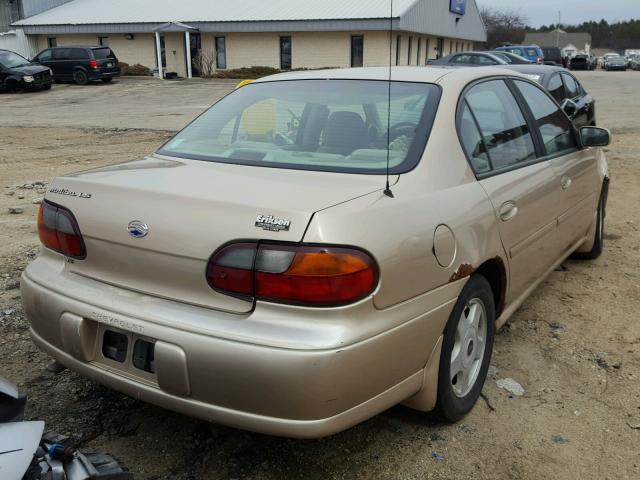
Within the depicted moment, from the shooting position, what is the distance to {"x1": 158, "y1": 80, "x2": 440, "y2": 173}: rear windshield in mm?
2758

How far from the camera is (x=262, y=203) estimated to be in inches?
87.4

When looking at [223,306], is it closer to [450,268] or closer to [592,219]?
[450,268]

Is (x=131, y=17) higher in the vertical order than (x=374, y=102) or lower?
higher

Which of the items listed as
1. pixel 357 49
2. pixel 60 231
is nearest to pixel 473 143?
pixel 60 231

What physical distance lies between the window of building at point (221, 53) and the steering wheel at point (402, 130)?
36226 millimetres

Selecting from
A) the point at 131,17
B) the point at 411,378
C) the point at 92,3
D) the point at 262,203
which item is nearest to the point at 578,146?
the point at 411,378

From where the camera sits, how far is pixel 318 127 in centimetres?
304

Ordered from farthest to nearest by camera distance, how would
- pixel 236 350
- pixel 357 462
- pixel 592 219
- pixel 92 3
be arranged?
1. pixel 92 3
2. pixel 592 219
3. pixel 357 462
4. pixel 236 350

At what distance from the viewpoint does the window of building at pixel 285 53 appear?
1421 inches

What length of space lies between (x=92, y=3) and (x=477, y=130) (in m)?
44.8

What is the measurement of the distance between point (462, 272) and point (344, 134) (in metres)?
0.87

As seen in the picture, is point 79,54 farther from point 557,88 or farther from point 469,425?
point 469,425

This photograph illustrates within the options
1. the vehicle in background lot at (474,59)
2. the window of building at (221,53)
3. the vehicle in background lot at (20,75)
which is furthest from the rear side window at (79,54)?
the vehicle in background lot at (474,59)

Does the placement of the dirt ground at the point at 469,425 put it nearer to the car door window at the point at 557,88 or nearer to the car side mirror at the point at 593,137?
the car side mirror at the point at 593,137
